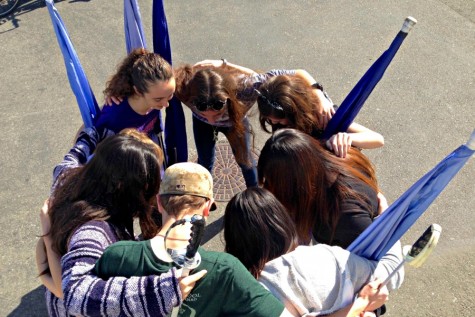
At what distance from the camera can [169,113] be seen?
3.66m

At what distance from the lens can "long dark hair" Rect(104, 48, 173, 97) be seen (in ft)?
9.96

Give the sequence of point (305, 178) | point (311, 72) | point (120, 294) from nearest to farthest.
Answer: point (120, 294) < point (305, 178) < point (311, 72)

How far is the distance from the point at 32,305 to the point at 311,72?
4.02m

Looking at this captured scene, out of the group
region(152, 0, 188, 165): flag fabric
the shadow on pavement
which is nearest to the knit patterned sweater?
region(152, 0, 188, 165): flag fabric

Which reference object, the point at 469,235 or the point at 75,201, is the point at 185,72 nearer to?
the point at 75,201

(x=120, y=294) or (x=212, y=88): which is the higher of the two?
(x=212, y=88)

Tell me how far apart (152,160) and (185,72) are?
1.24 m

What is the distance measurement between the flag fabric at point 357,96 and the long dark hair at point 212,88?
0.72 meters

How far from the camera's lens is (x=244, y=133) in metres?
3.63

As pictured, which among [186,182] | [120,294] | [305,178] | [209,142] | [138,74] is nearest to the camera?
[120,294]

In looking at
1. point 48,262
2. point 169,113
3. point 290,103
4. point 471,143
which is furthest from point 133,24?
point 471,143

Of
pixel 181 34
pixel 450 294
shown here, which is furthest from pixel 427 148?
pixel 181 34

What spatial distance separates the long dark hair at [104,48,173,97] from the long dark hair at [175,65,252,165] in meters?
0.20

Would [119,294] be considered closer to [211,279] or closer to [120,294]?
[120,294]
